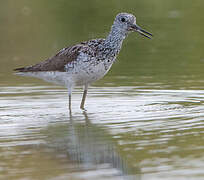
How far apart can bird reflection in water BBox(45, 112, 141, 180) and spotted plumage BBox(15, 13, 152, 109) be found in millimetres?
944

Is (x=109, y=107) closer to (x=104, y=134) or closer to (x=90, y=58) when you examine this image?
(x=90, y=58)

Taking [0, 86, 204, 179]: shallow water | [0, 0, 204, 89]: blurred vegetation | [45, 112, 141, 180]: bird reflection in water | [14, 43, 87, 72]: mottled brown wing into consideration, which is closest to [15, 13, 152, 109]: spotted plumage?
[14, 43, 87, 72]: mottled brown wing

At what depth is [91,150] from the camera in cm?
817

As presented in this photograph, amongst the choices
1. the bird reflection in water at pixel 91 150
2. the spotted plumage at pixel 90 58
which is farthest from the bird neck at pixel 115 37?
the bird reflection in water at pixel 91 150

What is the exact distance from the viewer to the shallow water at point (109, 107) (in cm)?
738

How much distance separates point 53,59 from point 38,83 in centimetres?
203

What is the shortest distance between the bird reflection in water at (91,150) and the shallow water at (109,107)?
0.01 metres

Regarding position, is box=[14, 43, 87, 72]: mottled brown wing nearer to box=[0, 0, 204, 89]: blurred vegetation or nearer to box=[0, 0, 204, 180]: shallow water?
box=[0, 0, 204, 180]: shallow water

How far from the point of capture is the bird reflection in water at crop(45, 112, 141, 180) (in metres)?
7.10

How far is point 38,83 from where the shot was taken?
13.5 meters

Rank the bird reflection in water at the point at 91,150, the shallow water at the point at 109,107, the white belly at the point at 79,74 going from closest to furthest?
the bird reflection in water at the point at 91,150, the shallow water at the point at 109,107, the white belly at the point at 79,74

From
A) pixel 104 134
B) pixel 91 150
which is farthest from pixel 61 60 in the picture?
pixel 91 150

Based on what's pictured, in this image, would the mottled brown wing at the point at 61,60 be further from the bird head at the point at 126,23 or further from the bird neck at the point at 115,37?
the bird head at the point at 126,23

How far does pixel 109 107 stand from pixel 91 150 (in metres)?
2.86
